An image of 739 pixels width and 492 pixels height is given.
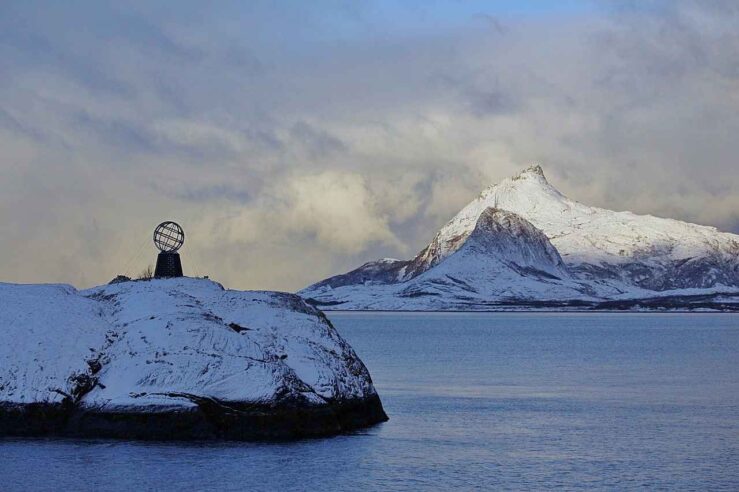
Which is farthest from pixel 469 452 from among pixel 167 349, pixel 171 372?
pixel 167 349

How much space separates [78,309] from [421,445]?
1680cm

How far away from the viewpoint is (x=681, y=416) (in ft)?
187

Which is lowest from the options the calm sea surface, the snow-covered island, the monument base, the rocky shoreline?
the calm sea surface

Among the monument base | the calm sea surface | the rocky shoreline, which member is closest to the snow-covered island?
the rocky shoreline

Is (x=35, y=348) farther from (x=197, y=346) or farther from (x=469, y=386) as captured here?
(x=469, y=386)

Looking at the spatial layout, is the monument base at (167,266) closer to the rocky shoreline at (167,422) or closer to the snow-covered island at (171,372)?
the snow-covered island at (171,372)

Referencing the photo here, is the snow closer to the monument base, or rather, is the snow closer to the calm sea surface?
the calm sea surface

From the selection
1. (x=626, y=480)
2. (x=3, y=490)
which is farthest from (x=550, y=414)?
(x=3, y=490)

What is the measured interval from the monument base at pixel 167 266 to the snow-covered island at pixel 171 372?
7031mm

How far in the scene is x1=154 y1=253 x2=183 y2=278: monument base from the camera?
59.8 m

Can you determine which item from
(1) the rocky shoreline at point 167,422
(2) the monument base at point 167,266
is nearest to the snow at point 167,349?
(1) the rocky shoreline at point 167,422

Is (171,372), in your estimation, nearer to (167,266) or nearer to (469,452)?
(469,452)

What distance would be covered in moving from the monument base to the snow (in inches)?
178

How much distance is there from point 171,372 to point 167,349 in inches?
65.3
